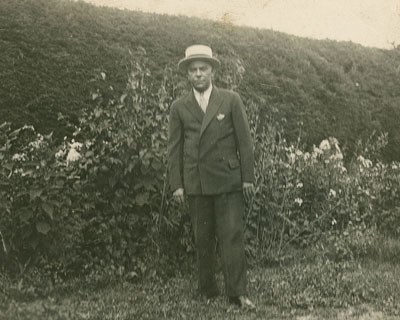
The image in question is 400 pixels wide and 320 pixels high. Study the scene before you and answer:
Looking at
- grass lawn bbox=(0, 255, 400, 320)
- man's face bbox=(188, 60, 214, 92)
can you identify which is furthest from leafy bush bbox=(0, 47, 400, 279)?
man's face bbox=(188, 60, 214, 92)

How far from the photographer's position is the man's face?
16.1 ft

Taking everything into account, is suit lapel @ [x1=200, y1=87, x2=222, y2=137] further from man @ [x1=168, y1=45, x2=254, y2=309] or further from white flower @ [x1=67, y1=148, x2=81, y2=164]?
white flower @ [x1=67, y1=148, x2=81, y2=164]

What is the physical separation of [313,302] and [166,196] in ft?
5.75

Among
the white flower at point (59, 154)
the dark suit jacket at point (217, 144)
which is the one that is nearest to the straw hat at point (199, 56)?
the dark suit jacket at point (217, 144)

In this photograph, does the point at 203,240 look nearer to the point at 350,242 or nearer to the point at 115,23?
the point at 350,242

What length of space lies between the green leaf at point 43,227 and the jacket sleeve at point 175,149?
1147 mm

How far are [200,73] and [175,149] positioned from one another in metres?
0.66

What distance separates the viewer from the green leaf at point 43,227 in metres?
5.23

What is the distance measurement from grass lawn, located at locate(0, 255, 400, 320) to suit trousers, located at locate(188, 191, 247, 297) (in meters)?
0.22

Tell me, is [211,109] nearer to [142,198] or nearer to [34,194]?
[142,198]

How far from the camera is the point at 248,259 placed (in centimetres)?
622

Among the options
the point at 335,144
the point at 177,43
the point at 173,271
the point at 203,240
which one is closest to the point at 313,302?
the point at 203,240

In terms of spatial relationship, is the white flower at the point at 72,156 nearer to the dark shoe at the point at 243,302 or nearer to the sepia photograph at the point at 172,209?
the sepia photograph at the point at 172,209

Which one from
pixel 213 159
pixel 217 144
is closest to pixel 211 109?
pixel 217 144
